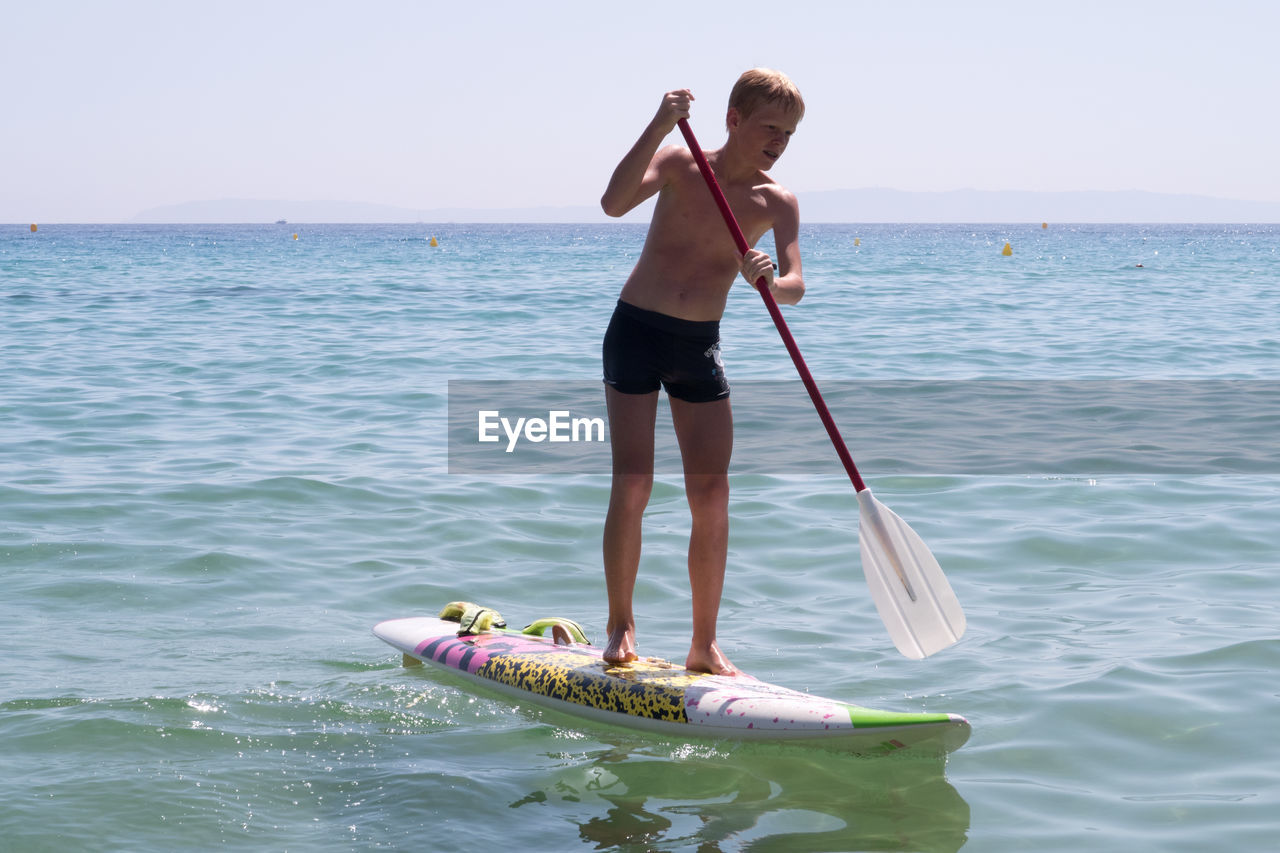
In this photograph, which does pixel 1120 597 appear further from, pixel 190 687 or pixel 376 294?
pixel 376 294

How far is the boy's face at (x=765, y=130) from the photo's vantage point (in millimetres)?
3867

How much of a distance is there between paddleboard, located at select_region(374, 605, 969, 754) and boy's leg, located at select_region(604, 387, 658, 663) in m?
0.34

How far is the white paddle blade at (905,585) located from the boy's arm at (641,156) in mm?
1288

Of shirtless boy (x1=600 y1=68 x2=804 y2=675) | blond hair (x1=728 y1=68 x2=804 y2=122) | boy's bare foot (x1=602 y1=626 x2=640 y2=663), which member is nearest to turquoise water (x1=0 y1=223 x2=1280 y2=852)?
boy's bare foot (x1=602 y1=626 x2=640 y2=663)

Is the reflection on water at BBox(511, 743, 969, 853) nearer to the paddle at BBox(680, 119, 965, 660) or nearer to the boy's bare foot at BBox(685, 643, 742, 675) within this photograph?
the boy's bare foot at BBox(685, 643, 742, 675)

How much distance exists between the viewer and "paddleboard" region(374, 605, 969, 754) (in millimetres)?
3760

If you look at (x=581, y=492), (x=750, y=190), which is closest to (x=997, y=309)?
(x=581, y=492)

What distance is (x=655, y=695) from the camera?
4.05 metres

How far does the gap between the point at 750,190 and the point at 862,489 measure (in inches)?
42.7

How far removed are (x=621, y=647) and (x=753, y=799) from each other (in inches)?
33.4

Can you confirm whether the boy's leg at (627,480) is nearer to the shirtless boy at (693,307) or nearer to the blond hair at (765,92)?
the shirtless boy at (693,307)

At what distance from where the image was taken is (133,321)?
764 inches

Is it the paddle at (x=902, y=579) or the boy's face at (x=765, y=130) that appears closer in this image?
the boy's face at (x=765, y=130)

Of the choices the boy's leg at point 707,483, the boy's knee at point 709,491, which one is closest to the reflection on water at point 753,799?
the boy's leg at point 707,483
